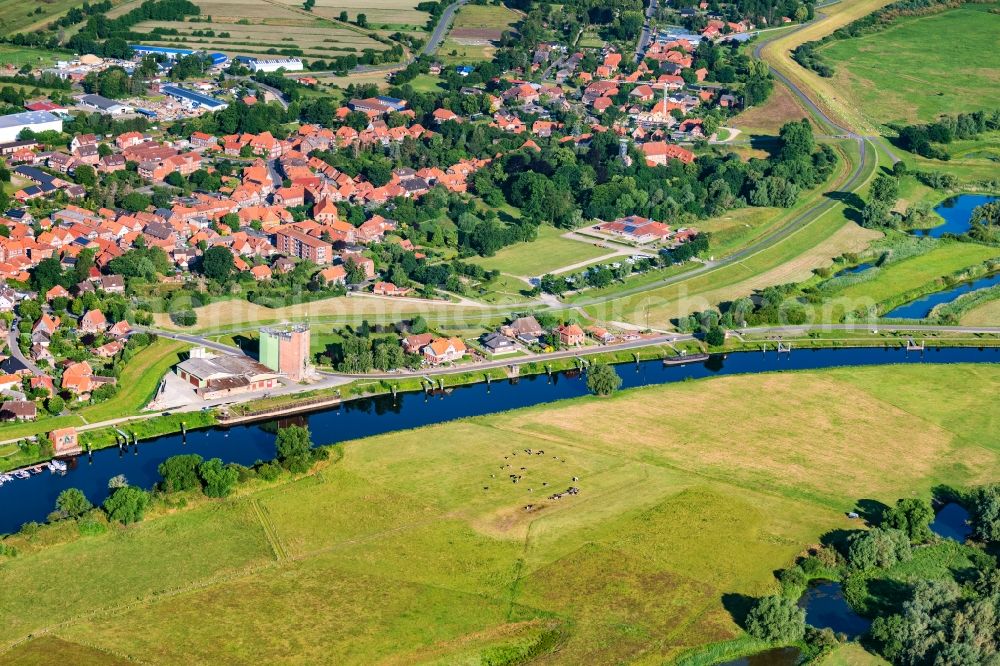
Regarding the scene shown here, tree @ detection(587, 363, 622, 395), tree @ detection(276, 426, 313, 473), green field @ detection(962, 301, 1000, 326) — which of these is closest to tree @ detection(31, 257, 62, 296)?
tree @ detection(276, 426, 313, 473)

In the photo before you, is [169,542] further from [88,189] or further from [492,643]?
[88,189]

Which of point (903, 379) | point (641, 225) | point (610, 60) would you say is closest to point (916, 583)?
point (903, 379)

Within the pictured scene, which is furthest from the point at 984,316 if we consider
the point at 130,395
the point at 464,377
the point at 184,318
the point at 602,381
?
the point at 130,395

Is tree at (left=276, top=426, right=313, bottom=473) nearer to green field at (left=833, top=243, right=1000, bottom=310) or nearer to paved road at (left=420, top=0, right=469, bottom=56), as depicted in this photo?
green field at (left=833, top=243, right=1000, bottom=310)

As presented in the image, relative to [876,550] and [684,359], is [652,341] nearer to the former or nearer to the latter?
[684,359]

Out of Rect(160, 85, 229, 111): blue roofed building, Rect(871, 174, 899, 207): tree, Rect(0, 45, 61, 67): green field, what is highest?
Rect(0, 45, 61, 67): green field

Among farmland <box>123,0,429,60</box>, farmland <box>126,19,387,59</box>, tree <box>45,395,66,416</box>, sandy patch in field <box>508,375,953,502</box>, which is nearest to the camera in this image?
sandy patch in field <box>508,375,953,502</box>
